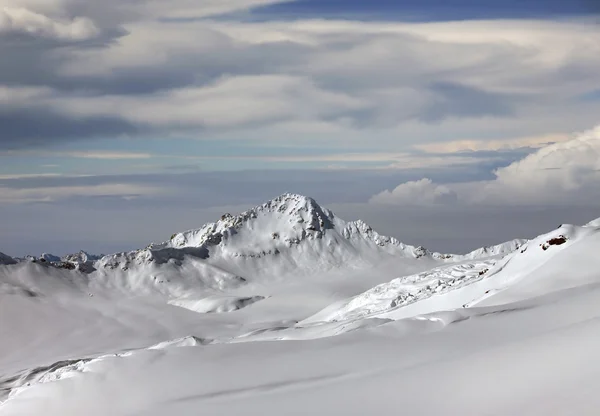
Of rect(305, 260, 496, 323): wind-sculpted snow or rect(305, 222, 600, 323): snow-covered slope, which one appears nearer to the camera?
rect(305, 222, 600, 323): snow-covered slope

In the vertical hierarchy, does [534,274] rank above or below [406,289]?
above

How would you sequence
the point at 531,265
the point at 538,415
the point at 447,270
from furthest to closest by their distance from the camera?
the point at 447,270
the point at 531,265
the point at 538,415

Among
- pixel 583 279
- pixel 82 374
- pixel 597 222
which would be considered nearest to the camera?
pixel 82 374

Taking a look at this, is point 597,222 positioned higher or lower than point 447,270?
higher

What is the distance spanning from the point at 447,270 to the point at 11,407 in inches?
3501

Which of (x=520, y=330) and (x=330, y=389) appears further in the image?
(x=520, y=330)

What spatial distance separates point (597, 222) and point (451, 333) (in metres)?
50.7

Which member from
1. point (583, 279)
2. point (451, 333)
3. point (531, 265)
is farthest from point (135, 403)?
point (531, 265)

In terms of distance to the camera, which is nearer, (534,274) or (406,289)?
(534,274)

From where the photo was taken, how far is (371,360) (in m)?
39.6

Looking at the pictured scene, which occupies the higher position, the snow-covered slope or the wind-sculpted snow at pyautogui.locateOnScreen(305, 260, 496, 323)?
the snow-covered slope

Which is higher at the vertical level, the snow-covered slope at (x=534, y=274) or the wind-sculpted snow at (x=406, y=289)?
the snow-covered slope at (x=534, y=274)

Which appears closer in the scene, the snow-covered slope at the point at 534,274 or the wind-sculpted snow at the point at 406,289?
the snow-covered slope at the point at 534,274

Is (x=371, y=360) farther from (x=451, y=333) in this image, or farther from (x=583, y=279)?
(x=583, y=279)
